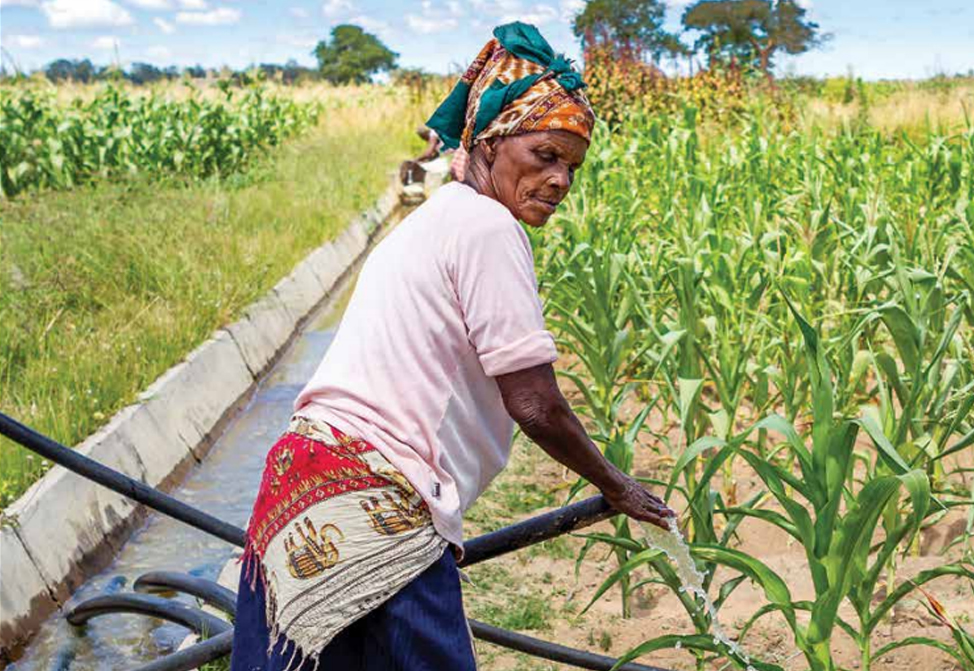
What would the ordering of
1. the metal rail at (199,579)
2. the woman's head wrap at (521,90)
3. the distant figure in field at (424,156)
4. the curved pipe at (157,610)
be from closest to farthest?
the woman's head wrap at (521,90), the metal rail at (199,579), the curved pipe at (157,610), the distant figure in field at (424,156)

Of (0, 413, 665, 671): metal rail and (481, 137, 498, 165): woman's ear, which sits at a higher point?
(481, 137, 498, 165): woman's ear

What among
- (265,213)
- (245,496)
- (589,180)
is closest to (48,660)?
(245,496)

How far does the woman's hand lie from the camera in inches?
86.0

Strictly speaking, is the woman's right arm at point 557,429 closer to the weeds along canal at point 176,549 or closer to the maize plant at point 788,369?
the maize plant at point 788,369

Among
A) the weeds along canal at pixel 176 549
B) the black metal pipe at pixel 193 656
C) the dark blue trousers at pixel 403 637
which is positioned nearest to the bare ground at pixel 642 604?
the black metal pipe at pixel 193 656

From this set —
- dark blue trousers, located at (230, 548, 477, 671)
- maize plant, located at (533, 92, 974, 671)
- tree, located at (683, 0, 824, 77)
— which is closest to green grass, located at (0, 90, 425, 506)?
maize plant, located at (533, 92, 974, 671)

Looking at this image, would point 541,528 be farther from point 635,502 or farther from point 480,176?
point 480,176

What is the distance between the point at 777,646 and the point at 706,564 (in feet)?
2.01

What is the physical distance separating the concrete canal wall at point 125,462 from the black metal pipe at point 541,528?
2273 mm

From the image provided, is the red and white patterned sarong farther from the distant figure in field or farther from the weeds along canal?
the distant figure in field

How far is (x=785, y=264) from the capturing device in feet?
17.9

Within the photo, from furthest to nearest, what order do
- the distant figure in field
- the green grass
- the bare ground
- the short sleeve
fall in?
the distant figure in field
the green grass
the bare ground
the short sleeve

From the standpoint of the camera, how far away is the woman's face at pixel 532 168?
80.3 inches

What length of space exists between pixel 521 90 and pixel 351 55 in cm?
9720
